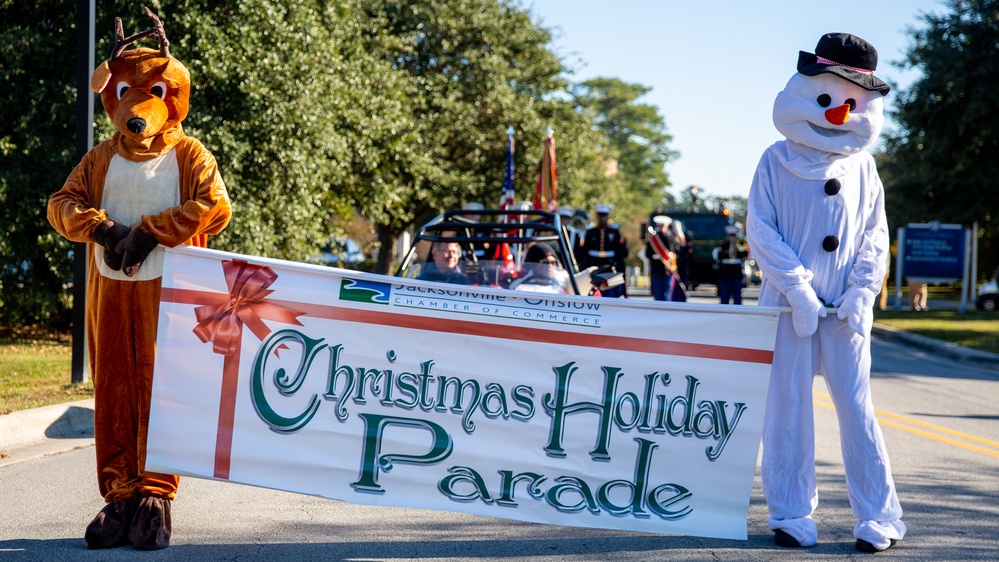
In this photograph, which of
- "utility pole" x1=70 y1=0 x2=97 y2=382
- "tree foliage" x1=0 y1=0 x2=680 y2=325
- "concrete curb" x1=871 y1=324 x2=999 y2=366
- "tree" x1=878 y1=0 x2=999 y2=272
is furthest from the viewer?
"tree" x1=878 y1=0 x2=999 y2=272

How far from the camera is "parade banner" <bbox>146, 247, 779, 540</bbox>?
4.45 metres

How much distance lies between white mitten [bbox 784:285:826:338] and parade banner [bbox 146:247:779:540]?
224 millimetres

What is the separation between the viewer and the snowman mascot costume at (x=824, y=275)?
4.70 meters

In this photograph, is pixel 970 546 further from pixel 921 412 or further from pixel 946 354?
pixel 946 354

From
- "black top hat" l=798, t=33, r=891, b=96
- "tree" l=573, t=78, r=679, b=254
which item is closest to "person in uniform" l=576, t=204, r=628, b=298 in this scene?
"black top hat" l=798, t=33, r=891, b=96

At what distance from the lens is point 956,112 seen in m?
23.1

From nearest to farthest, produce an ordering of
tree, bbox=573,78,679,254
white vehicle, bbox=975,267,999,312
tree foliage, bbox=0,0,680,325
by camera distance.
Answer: tree foliage, bbox=0,0,680,325, white vehicle, bbox=975,267,999,312, tree, bbox=573,78,679,254

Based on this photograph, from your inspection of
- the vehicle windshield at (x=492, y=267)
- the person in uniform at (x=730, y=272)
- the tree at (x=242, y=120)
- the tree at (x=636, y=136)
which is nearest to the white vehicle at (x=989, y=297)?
the person in uniform at (x=730, y=272)

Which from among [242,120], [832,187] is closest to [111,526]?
[832,187]

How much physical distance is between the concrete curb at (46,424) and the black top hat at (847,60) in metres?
5.50

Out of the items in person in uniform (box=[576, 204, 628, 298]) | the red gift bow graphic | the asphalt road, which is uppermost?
person in uniform (box=[576, 204, 628, 298])

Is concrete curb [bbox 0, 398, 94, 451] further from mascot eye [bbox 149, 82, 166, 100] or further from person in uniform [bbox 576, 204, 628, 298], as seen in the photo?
person in uniform [bbox 576, 204, 628, 298]

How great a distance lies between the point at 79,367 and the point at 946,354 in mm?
13250

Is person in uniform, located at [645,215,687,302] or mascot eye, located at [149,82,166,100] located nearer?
mascot eye, located at [149,82,166,100]
